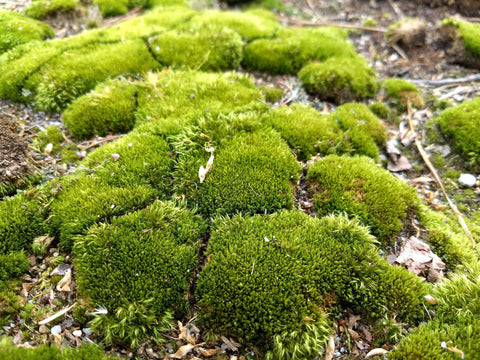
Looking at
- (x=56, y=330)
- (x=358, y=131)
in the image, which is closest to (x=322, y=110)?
(x=358, y=131)

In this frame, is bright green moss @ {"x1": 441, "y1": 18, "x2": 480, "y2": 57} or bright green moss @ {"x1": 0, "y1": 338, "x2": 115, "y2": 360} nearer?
bright green moss @ {"x1": 0, "y1": 338, "x2": 115, "y2": 360}

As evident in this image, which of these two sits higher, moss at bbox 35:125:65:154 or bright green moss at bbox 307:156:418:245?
moss at bbox 35:125:65:154

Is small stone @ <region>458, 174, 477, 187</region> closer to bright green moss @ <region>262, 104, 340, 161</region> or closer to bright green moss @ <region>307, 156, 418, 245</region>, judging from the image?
bright green moss @ <region>307, 156, 418, 245</region>

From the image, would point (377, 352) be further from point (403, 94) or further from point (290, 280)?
point (403, 94)

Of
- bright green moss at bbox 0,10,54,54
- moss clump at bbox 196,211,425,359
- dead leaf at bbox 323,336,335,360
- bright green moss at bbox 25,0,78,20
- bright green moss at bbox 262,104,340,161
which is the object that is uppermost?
bright green moss at bbox 25,0,78,20

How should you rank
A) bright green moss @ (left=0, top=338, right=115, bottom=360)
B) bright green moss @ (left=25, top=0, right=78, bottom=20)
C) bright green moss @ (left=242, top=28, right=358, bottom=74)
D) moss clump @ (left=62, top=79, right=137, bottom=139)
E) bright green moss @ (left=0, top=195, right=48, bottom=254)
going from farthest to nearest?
bright green moss @ (left=25, top=0, right=78, bottom=20)
bright green moss @ (left=242, top=28, right=358, bottom=74)
moss clump @ (left=62, top=79, right=137, bottom=139)
bright green moss @ (left=0, top=195, right=48, bottom=254)
bright green moss @ (left=0, top=338, right=115, bottom=360)

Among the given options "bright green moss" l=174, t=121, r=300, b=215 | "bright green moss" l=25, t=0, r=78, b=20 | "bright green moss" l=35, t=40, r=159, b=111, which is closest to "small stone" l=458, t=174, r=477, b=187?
"bright green moss" l=174, t=121, r=300, b=215

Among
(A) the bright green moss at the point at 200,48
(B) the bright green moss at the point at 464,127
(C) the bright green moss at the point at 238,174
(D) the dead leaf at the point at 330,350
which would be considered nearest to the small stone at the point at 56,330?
(C) the bright green moss at the point at 238,174
